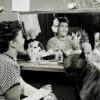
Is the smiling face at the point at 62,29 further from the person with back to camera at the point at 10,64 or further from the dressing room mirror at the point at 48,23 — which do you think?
the person with back to camera at the point at 10,64

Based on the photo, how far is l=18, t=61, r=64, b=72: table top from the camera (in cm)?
234

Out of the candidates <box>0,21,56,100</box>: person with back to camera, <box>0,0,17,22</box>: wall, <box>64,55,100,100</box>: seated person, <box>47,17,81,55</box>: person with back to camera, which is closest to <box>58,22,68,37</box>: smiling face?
<box>47,17,81,55</box>: person with back to camera

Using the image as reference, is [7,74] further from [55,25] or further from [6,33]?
[55,25]

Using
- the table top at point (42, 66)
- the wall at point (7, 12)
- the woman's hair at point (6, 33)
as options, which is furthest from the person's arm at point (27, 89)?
the wall at point (7, 12)

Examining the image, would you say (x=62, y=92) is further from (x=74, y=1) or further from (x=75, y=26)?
(x=74, y=1)

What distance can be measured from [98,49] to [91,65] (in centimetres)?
19

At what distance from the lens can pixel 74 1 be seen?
2299 millimetres

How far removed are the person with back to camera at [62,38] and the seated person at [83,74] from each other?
0.34 feet

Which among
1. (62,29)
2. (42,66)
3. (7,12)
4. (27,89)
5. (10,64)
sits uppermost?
(7,12)

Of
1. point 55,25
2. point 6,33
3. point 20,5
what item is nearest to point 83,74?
point 55,25

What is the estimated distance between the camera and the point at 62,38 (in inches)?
92.3

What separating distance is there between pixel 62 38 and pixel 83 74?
0.39 m

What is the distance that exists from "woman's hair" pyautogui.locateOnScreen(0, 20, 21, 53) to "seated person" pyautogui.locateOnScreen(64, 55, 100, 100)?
47 cm

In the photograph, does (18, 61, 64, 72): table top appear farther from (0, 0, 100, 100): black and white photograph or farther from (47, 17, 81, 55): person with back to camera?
(47, 17, 81, 55): person with back to camera
